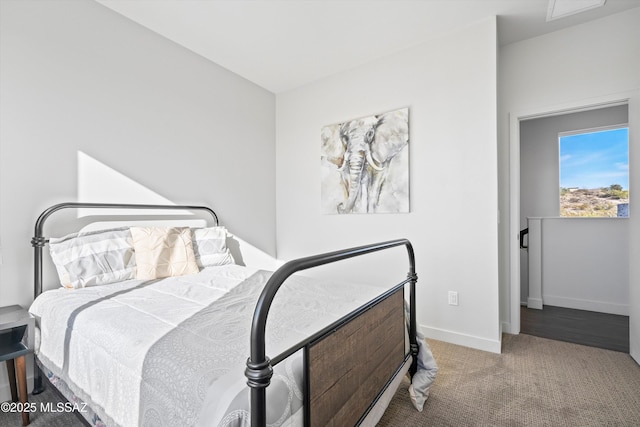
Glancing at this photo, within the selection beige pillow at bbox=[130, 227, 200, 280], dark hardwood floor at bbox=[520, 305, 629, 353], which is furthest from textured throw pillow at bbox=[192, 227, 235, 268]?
dark hardwood floor at bbox=[520, 305, 629, 353]

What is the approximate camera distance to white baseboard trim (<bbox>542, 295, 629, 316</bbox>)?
3219mm

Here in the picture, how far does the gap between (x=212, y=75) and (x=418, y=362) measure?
3175 mm

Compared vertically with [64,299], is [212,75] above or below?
above

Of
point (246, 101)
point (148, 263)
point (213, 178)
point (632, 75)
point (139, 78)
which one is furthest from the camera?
point (246, 101)

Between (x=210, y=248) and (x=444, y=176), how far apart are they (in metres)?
2.17

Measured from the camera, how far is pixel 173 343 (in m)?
1.07

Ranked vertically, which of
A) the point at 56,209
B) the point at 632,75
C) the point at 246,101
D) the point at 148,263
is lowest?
the point at 148,263

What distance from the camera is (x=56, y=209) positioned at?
1940 mm

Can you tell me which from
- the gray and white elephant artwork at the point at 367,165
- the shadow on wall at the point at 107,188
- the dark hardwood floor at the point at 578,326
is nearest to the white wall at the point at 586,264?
the dark hardwood floor at the point at 578,326

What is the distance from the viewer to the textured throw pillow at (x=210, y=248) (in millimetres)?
2504

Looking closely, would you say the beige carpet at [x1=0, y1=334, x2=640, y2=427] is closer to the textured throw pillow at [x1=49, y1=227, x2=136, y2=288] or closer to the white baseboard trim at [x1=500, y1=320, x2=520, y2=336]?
the white baseboard trim at [x1=500, y1=320, x2=520, y2=336]

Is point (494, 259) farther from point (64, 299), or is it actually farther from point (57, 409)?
point (57, 409)

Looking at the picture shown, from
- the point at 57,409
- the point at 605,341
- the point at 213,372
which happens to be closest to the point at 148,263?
the point at 57,409

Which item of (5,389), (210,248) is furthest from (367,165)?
(5,389)
